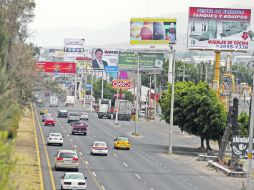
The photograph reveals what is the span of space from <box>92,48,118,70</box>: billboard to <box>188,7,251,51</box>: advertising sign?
57.5m

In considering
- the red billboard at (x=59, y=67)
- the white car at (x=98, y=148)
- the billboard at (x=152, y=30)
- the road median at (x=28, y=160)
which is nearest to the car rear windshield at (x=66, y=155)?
the road median at (x=28, y=160)

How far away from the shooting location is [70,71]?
470ft

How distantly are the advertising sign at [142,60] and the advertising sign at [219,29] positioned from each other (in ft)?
138

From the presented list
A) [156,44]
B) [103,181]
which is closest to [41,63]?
[156,44]

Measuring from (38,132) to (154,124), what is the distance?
130 feet

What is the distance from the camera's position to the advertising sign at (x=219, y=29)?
300 ft

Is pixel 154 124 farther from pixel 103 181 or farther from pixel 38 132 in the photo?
pixel 103 181

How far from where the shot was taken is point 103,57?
149 m

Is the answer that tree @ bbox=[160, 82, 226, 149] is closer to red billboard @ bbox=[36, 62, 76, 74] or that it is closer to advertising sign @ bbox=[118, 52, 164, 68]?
advertising sign @ bbox=[118, 52, 164, 68]

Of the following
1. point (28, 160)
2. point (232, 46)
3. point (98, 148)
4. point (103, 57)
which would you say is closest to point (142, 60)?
point (103, 57)

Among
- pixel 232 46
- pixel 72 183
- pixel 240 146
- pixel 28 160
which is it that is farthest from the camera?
pixel 232 46

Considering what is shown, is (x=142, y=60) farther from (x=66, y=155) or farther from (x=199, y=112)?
(x=66, y=155)

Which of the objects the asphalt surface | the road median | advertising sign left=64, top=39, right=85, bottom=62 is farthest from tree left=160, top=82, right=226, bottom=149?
advertising sign left=64, top=39, right=85, bottom=62

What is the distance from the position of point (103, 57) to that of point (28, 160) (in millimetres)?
97952
